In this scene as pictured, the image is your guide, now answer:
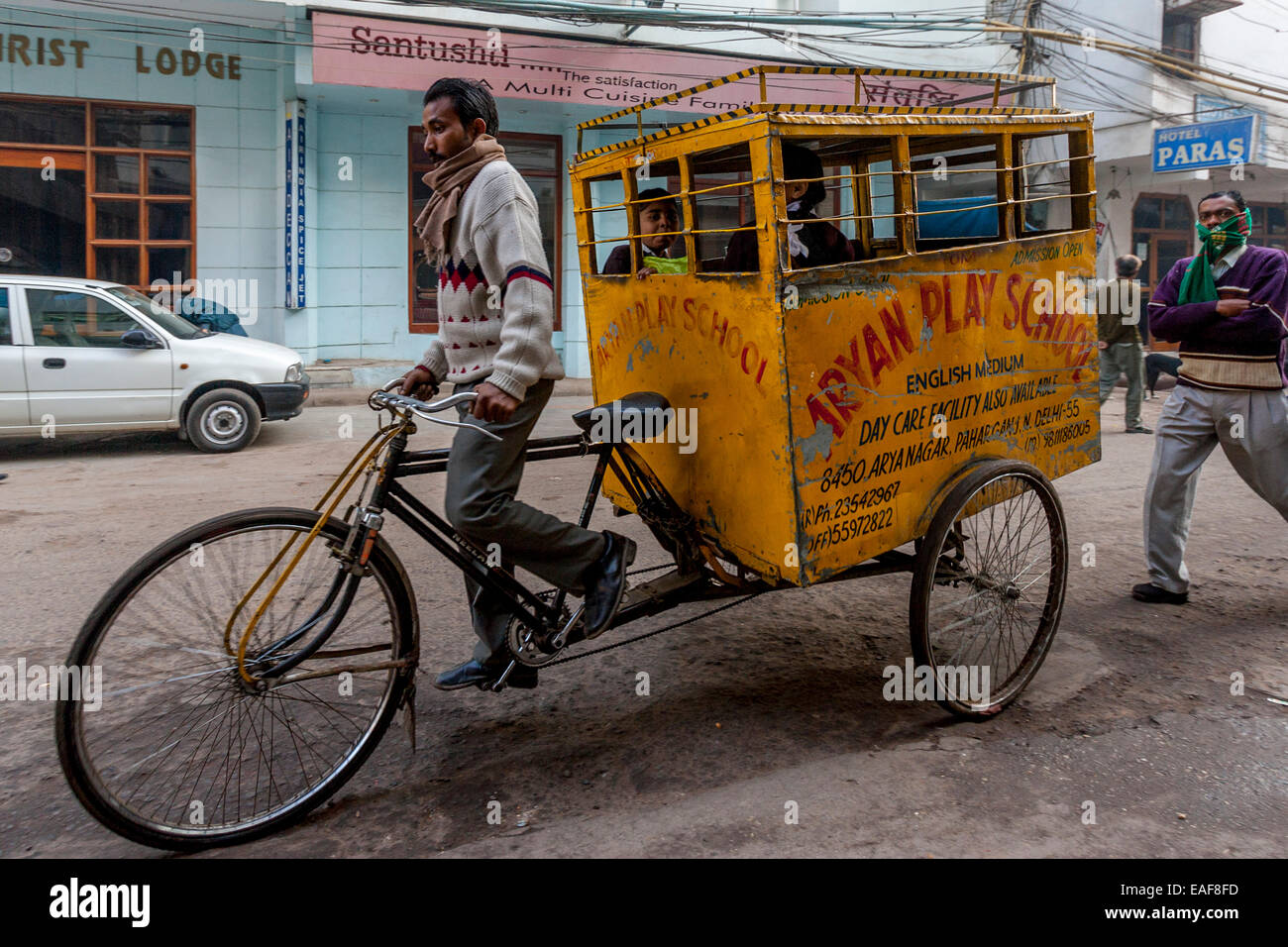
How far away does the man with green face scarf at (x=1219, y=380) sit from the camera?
13.8 ft

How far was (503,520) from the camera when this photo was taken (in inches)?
108

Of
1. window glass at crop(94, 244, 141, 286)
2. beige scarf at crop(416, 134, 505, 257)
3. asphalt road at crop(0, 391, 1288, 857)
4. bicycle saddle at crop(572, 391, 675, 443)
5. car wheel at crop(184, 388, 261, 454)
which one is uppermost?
window glass at crop(94, 244, 141, 286)

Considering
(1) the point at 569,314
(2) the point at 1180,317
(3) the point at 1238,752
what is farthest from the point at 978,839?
(1) the point at 569,314

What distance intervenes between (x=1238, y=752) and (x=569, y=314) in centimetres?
1109

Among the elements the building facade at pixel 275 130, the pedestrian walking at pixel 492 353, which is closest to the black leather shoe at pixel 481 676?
the pedestrian walking at pixel 492 353

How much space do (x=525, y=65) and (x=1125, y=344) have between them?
7.39m

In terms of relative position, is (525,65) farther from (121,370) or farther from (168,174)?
(121,370)

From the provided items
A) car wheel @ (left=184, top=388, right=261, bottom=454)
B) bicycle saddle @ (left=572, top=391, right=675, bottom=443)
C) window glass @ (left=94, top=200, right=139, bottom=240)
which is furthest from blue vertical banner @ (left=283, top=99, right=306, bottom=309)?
bicycle saddle @ (left=572, top=391, right=675, bottom=443)

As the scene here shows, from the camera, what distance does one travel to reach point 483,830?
2.54 metres

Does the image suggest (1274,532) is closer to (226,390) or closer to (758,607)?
(758,607)

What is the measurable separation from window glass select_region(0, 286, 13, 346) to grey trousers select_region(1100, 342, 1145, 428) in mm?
9597

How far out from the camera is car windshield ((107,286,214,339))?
8266 millimetres

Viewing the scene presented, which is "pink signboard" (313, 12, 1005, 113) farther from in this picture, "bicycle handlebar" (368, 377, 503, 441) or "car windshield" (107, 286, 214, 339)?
"bicycle handlebar" (368, 377, 503, 441)

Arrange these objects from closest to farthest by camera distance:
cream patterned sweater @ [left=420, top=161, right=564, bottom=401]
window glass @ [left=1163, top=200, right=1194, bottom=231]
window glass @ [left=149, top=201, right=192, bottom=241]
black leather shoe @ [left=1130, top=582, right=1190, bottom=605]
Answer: cream patterned sweater @ [left=420, top=161, right=564, bottom=401]
black leather shoe @ [left=1130, top=582, right=1190, bottom=605]
window glass @ [left=149, top=201, right=192, bottom=241]
window glass @ [left=1163, top=200, right=1194, bottom=231]
